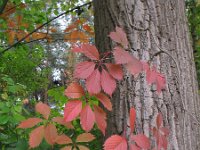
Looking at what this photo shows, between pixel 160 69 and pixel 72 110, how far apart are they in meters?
0.60

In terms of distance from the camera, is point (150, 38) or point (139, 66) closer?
point (139, 66)

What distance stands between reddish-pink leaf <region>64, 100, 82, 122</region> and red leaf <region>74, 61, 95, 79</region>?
0.34ft

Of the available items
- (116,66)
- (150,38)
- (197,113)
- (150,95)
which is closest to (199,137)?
(197,113)

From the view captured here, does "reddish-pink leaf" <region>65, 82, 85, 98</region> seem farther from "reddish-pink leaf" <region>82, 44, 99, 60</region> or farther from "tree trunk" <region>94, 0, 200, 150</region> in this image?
"tree trunk" <region>94, 0, 200, 150</region>

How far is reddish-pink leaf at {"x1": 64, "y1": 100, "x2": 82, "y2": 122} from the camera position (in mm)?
1069

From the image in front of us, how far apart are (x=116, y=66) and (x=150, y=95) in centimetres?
39

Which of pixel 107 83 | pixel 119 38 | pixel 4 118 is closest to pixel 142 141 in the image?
pixel 107 83

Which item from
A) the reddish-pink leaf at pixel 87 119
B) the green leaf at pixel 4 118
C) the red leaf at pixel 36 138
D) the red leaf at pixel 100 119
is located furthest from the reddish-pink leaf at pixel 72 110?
the green leaf at pixel 4 118

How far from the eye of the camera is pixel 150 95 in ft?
4.89

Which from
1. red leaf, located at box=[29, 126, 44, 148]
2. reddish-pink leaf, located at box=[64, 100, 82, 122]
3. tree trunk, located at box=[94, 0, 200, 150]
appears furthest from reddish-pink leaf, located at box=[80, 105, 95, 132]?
tree trunk, located at box=[94, 0, 200, 150]

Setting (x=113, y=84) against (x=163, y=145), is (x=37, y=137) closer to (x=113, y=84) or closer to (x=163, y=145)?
(x=113, y=84)

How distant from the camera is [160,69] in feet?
5.00

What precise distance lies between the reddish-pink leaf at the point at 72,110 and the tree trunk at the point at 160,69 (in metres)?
0.46

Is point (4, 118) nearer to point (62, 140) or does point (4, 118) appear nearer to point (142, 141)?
point (62, 140)
